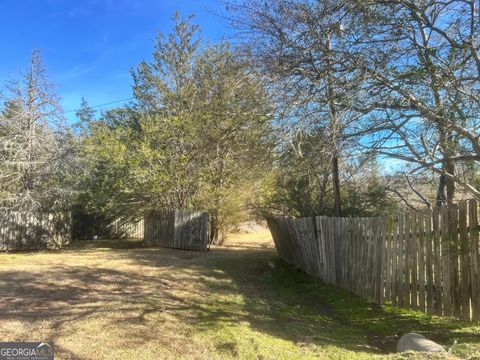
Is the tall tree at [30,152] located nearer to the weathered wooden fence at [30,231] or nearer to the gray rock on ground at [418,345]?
the weathered wooden fence at [30,231]

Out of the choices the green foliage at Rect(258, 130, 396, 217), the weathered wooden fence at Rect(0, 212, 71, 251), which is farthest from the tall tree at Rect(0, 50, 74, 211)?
the green foliage at Rect(258, 130, 396, 217)

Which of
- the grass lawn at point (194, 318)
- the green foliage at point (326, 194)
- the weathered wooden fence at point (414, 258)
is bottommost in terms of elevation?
the grass lawn at point (194, 318)

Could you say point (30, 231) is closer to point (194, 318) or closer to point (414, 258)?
point (194, 318)

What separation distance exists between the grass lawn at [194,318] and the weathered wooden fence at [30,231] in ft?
23.3

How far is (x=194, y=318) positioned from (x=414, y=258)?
10.2 feet

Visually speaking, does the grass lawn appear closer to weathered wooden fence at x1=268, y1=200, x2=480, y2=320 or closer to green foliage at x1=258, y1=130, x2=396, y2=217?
weathered wooden fence at x1=268, y1=200, x2=480, y2=320

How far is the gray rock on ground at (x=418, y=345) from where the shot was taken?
4.14m

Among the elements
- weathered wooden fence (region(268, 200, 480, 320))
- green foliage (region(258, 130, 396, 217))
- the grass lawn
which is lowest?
the grass lawn

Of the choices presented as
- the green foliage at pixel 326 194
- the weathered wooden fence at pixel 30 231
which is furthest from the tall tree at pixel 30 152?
the green foliage at pixel 326 194

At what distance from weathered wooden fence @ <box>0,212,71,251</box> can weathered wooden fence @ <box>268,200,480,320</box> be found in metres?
12.2

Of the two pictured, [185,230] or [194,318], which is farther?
[185,230]

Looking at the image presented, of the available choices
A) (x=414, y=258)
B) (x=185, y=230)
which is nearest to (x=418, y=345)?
(x=414, y=258)

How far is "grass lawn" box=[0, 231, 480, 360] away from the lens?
188 inches

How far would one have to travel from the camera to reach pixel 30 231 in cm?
1711
